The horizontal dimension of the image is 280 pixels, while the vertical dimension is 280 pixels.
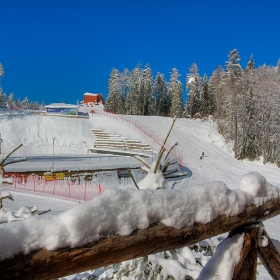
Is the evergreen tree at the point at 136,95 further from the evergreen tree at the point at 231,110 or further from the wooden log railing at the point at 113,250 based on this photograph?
the wooden log railing at the point at 113,250

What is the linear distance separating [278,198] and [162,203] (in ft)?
4.91

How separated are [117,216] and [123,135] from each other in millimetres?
35103

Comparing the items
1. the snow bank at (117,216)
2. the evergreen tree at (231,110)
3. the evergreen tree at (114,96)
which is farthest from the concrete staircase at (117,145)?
the snow bank at (117,216)

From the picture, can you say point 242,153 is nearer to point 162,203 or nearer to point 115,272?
point 115,272

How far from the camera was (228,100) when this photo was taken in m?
36.5

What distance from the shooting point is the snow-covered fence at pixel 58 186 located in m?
17.4

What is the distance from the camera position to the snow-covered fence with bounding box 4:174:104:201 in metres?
17.4

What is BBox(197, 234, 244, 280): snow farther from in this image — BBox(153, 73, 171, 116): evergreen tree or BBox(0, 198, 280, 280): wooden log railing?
BBox(153, 73, 171, 116): evergreen tree

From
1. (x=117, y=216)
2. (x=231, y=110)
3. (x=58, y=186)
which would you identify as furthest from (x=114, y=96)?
(x=117, y=216)

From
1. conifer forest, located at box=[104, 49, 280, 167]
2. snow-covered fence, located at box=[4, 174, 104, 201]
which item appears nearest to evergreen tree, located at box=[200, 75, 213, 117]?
conifer forest, located at box=[104, 49, 280, 167]

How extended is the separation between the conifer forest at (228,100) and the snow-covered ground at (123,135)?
2.56m

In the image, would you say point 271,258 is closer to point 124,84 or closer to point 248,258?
point 248,258

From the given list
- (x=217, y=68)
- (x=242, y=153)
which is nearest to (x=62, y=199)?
(x=242, y=153)

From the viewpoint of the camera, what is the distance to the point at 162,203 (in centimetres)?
167
